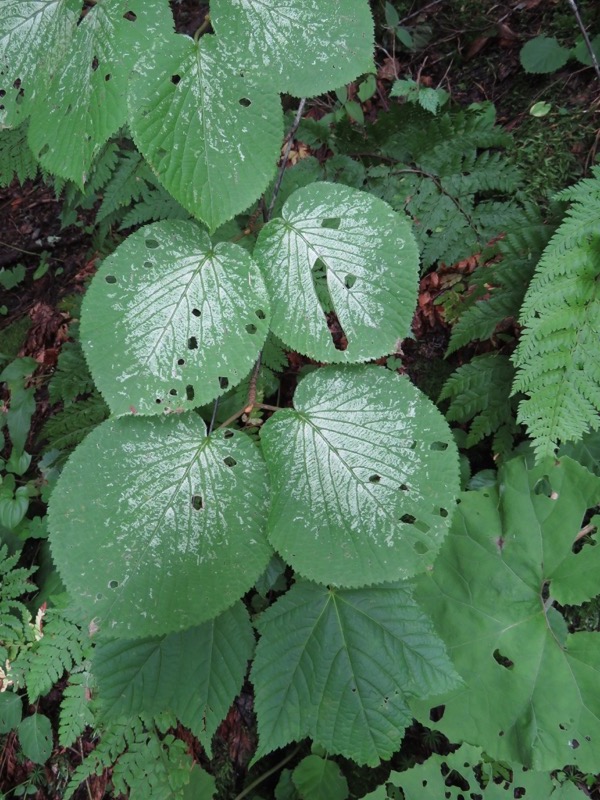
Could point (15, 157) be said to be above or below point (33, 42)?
below

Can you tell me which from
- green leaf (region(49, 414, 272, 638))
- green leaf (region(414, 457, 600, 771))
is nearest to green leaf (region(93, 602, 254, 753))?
green leaf (region(49, 414, 272, 638))

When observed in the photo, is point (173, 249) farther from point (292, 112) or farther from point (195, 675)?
point (292, 112)

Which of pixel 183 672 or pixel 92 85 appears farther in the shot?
pixel 183 672

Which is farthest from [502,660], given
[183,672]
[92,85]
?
[92,85]

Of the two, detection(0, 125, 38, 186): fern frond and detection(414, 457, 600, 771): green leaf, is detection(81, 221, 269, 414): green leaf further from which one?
detection(0, 125, 38, 186): fern frond

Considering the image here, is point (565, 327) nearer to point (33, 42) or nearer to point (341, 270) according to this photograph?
point (341, 270)

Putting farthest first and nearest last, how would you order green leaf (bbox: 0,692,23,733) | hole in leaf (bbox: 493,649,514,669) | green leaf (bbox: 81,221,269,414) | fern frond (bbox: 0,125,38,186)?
green leaf (bbox: 0,692,23,733) → fern frond (bbox: 0,125,38,186) → hole in leaf (bbox: 493,649,514,669) → green leaf (bbox: 81,221,269,414)

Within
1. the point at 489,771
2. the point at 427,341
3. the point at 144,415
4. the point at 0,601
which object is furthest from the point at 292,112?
the point at 489,771
